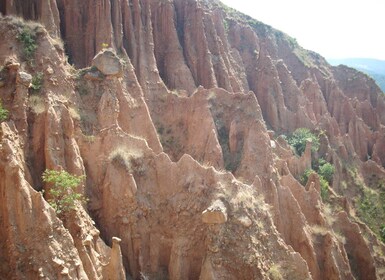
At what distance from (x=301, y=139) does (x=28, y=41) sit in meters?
26.1

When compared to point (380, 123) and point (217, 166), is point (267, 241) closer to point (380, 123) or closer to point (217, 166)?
point (217, 166)

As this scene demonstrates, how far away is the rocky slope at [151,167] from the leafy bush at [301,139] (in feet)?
3.02

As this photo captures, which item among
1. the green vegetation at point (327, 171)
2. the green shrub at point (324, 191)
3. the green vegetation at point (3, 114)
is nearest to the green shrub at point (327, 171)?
the green vegetation at point (327, 171)

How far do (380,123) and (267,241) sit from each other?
41173mm

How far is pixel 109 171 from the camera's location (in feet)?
60.1

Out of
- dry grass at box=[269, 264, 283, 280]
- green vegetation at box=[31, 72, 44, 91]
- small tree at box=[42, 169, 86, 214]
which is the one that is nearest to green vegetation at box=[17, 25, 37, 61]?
green vegetation at box=[31, 72, 44, 91]

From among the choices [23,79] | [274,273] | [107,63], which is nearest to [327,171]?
[274,273]

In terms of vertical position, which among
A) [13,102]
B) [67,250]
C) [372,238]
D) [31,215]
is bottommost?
[372,238]

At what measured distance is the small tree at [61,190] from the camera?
15.6 metres

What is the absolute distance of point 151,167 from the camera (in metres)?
19.5

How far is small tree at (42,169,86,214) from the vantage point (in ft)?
51.2

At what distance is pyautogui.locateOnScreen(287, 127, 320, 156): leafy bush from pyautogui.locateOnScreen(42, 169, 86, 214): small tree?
2647 centimetres

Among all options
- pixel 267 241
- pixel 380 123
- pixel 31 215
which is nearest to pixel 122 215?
pixel 31 215

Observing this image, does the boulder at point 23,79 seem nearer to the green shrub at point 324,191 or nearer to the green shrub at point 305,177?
the green shrub at point 305,177
